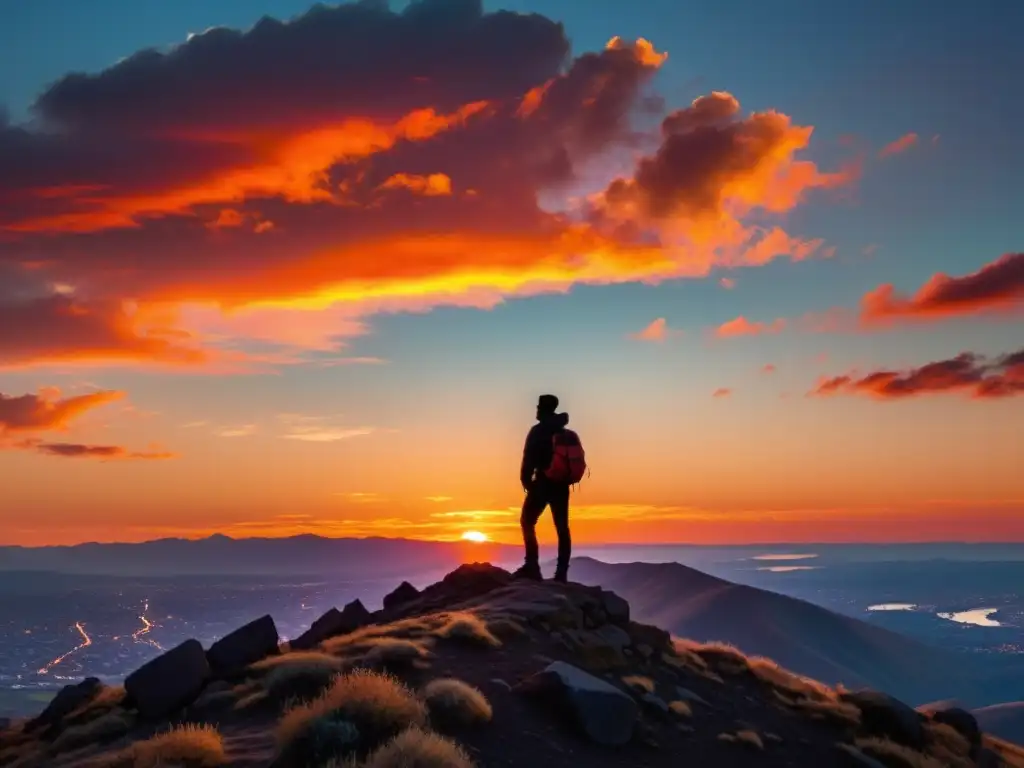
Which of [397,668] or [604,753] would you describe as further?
[397,668]

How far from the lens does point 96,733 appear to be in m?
18.2

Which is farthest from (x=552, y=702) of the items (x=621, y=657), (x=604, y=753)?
(x=621, y=657)

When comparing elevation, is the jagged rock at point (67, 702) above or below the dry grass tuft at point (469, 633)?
below

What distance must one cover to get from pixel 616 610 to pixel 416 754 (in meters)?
13.8

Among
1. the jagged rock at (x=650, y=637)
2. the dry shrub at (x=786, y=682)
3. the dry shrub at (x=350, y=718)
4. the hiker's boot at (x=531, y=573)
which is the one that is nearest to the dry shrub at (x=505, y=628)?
the jagged rock at (x=650, y=637)

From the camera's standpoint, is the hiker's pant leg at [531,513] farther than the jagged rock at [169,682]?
Yes

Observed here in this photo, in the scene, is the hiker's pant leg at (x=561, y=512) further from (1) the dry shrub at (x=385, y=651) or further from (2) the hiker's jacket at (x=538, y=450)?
(1) the dry shrub at (x=385, y=651)

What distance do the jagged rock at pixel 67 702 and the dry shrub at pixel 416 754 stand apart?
54.5 feet

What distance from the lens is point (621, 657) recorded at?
22.1 meters

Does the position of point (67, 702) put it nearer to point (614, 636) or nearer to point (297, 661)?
point (297, 661)

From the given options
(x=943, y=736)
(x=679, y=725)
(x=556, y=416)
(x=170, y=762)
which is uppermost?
(x=556, y=416)

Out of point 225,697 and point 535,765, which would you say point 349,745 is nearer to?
point 535,765

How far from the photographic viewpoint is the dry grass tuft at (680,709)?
1948 cm

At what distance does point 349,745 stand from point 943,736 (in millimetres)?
21894
